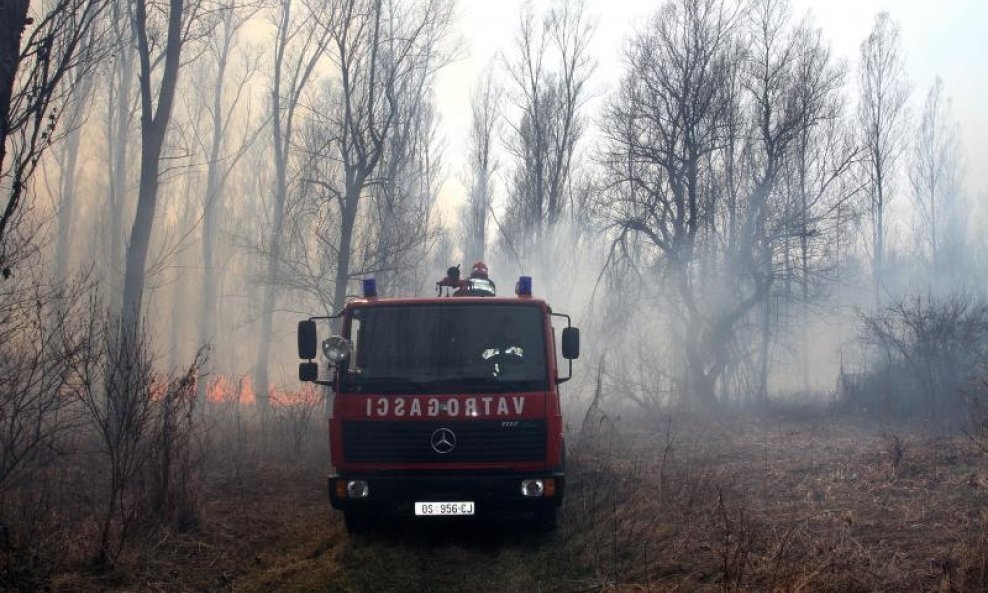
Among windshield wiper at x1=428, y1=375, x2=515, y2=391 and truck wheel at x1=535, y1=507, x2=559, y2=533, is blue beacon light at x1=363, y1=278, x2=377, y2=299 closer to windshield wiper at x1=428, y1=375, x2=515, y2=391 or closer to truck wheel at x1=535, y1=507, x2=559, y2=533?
windshield wiper at x1=428, y1=375, x2=515, y2=391

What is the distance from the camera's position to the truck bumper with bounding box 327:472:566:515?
7.33m

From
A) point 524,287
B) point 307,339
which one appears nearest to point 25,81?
point 307,339

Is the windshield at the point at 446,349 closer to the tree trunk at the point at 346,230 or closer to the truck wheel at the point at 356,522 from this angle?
the truck wheel at the point at 356,522

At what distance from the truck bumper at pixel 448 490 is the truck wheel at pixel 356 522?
0.40 meters

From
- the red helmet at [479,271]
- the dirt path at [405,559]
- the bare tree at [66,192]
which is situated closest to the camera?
the dirt path at [405,559]

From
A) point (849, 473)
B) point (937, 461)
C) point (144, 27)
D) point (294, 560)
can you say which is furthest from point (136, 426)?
point (937, 461)

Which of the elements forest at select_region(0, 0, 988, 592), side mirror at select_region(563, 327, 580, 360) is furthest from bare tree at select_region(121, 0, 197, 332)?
side mirror at select_region(563, 327, 580, 360)

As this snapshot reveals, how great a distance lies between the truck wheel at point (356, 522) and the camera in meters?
7.77

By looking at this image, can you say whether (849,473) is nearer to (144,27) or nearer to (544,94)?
(144,27)

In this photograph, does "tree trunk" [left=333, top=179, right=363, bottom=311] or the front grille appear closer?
the front grille

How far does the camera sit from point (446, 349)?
25.2 feet

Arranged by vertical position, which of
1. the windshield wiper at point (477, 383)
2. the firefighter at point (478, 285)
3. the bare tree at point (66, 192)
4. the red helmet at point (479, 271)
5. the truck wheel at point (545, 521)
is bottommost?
the truck wheel at point (545, 521)

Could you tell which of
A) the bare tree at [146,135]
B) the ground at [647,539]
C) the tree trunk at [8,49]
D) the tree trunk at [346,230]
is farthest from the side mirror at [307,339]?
the tree trunk at [346,230]

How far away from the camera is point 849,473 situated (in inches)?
388
